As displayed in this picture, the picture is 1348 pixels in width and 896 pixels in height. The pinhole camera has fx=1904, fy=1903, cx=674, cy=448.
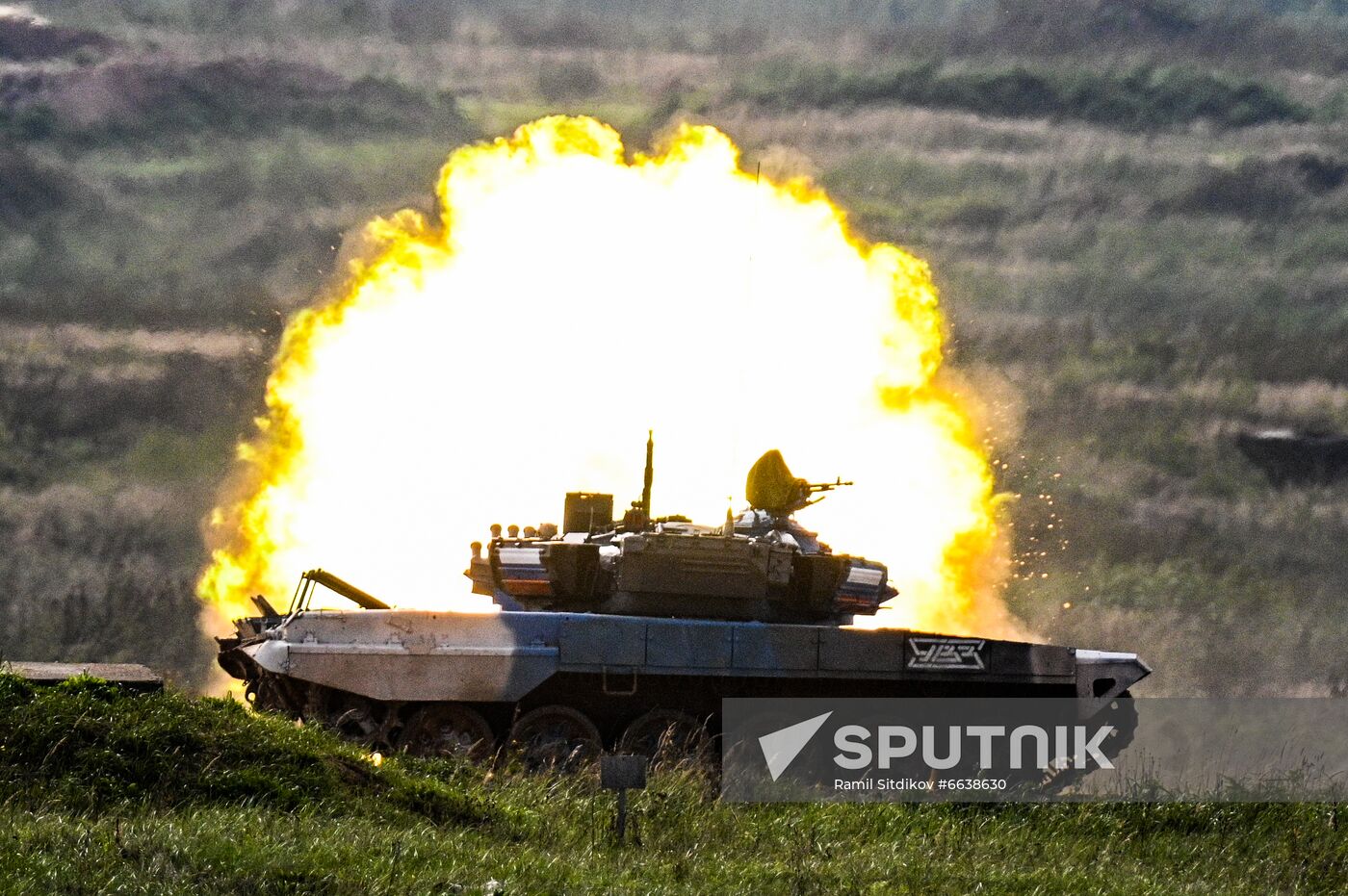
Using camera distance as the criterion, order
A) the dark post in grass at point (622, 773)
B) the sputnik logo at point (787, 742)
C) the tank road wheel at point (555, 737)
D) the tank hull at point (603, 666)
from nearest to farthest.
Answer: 1. the dark post in grass at point (622, 773)
2. the tank hull at point (603, 666)
3. the tank road wheel at point (555, 737)
4. the sputnik logo at point (787, 742)

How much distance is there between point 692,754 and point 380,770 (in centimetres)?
595

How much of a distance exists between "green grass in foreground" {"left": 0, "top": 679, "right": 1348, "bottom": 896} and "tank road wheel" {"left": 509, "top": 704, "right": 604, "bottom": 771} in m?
2.23

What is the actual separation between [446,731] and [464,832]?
6.66m

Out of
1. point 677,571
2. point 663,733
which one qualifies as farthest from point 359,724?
point 677,571

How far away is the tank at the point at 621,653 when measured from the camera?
73.4 ft

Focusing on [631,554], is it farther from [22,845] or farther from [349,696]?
[22,845]

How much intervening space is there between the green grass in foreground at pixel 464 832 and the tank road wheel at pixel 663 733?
7.87 feet

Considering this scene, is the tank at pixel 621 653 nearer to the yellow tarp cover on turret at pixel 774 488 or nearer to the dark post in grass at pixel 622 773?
the yellow tarp cover on turret at pixel 774 488

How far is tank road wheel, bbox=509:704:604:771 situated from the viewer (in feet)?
74.2

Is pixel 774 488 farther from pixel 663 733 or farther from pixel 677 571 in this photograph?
Answer: pixel 663 733

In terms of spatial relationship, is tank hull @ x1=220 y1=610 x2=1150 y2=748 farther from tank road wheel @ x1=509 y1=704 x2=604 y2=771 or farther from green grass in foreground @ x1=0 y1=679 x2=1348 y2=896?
green grass in foreground @ x1=0 y1=679 x2=1348 y2=896

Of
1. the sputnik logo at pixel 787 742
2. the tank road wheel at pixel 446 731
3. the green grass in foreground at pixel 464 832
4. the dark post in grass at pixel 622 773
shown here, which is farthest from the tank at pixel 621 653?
the dark post in grass at pixel 622 773

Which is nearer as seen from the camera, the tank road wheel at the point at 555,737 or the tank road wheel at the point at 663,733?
the tank road wheel at the point at 555,737

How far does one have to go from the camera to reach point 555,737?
902 inches
